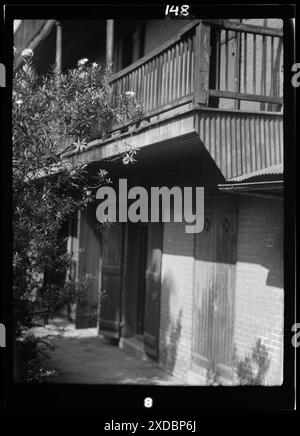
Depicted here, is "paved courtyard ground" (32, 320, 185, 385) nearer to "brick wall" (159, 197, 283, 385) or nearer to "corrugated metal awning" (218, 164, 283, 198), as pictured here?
"brick wall" (159, 197, 283, 385)

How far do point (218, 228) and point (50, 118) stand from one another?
2.86 m

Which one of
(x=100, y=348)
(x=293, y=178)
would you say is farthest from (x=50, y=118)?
(x=100, y=348)

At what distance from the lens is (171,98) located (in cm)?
587

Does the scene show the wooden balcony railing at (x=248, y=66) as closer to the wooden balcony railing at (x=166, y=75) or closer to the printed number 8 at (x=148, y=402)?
the wooden balcony railing at (x=166, y=75)

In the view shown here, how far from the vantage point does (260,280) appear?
19.5 feet

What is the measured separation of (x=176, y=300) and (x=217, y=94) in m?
3.32

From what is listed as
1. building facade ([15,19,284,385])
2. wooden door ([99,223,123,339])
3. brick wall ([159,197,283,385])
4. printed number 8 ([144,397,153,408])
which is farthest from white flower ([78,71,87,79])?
wooden door ([99,223,123,339])

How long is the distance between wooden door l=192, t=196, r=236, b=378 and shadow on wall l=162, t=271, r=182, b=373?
0.50m

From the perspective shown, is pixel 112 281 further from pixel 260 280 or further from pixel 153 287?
pixel 260 280

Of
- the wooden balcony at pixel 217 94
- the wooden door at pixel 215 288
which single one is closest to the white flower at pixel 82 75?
the wooden balcony at pixel 217 94

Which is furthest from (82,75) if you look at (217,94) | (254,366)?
(254,366)

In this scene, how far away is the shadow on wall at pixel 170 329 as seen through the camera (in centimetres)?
768

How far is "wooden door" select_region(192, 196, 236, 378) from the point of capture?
6.45 metres

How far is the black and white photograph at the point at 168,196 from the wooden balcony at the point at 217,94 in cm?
2
